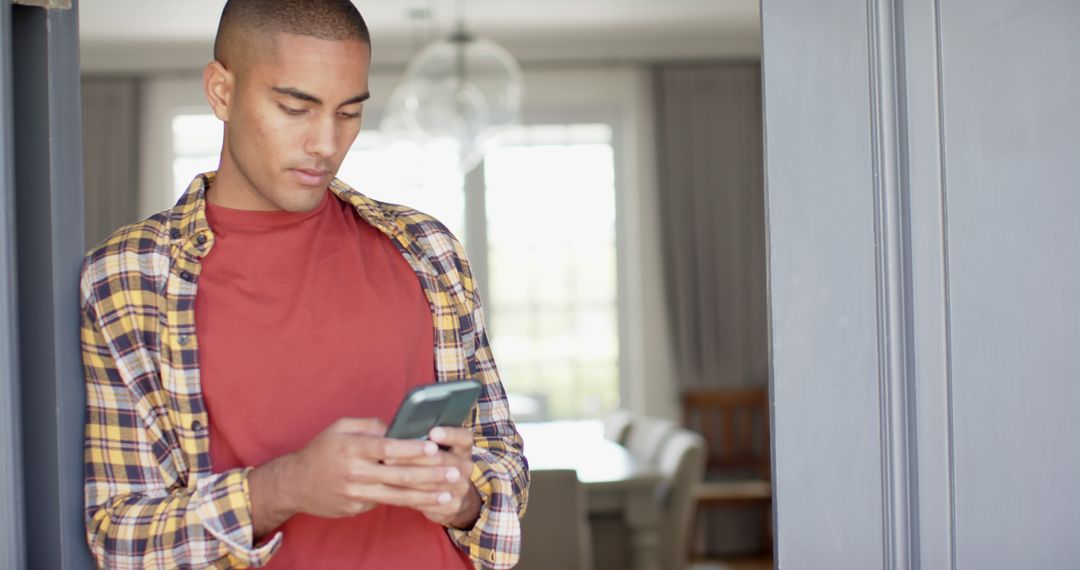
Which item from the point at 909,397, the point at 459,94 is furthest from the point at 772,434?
the point at 459,94

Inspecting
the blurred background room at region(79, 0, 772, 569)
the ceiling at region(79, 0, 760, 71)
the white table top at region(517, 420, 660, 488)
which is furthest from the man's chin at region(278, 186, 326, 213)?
the blurred background room at region(79, 0, 772, 569)

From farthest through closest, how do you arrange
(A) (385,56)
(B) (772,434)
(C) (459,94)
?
(A) (385,56), (C) (459,94), (B) (772,434)

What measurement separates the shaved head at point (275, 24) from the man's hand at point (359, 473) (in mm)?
494

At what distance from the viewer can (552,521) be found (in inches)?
138

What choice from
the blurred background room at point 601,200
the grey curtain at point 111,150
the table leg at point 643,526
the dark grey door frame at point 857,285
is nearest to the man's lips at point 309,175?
the dark grey door frame at point 857,285

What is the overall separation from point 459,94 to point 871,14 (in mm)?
2865

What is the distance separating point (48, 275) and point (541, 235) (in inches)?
217

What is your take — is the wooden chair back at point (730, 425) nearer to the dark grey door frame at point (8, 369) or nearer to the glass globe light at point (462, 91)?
the glass globe light at point (462, 91)

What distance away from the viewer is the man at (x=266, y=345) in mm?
1255

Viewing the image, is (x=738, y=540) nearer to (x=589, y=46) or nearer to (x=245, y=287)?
(x=589, y=46)

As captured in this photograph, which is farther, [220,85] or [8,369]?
[220,85]

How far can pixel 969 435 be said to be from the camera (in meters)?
1.32

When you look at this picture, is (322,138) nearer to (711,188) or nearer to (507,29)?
(507,29)

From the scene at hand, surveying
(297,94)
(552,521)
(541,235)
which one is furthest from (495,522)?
(541,235)
